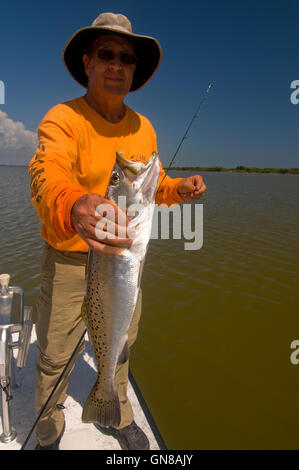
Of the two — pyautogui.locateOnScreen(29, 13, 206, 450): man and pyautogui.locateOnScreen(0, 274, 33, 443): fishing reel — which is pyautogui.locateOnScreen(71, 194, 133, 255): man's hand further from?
pyautogui.locateOnScreen(0, 274, 33, 443): fishing reel

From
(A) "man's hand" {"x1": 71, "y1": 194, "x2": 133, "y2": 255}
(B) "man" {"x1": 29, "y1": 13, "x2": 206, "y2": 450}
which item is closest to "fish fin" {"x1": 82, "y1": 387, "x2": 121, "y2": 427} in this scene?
(B) "man" {"x1": 29, "y1": 13, "x2": 206, "y2": 450}

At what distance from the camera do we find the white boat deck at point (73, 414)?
287 centimetres

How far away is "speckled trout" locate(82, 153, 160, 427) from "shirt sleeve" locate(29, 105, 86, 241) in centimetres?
32

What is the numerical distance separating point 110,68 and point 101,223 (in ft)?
5.07

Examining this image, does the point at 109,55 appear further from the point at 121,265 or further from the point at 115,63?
the point at 121,265

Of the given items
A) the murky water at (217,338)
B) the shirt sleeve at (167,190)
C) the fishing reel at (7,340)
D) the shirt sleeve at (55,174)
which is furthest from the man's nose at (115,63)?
the murky water at (217,338)

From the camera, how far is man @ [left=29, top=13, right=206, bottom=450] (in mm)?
2250

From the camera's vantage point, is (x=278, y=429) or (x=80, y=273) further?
(x=278, y=429)

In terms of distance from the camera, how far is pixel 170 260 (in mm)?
10266
